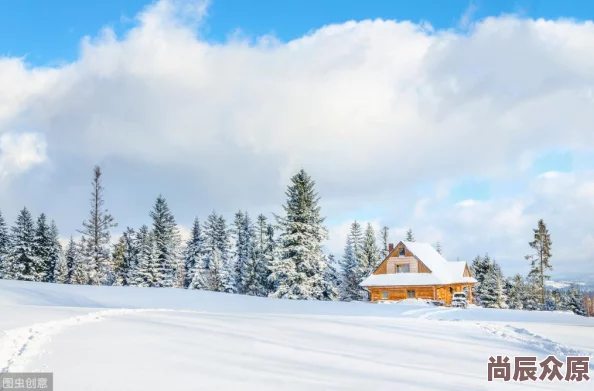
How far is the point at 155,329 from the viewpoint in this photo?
10.6m

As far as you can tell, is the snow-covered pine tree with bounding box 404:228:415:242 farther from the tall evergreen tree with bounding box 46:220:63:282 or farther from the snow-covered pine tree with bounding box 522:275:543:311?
the tall evergreen tree with bounding box 46:220:63:282

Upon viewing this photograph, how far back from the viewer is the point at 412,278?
42.9 metres

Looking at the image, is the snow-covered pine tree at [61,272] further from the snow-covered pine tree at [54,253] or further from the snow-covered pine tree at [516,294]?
the snow-covered pine tree at [516,294]

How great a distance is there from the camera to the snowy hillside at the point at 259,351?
7.03 metres

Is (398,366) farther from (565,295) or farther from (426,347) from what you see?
(565,295)

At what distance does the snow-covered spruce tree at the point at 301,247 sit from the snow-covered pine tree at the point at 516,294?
3315 cm

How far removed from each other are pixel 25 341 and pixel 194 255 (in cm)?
5307

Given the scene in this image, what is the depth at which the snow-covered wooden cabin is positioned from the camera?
42375 mm

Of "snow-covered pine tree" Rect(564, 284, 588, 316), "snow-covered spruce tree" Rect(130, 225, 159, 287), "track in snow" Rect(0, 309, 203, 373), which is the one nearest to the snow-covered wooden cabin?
"snow-covered spruce tree" Rect(130, 225, 159, 287)

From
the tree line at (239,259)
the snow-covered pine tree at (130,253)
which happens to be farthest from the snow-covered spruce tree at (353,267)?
the snow-covered pine tree at (130,253)

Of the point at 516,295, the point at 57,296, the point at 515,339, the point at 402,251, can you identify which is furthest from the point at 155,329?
the point at 516,295

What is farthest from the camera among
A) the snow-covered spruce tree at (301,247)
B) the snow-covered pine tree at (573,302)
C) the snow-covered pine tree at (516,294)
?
the snow-covered pine tree at (573,302)

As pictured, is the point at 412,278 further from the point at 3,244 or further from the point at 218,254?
the point at 3,244

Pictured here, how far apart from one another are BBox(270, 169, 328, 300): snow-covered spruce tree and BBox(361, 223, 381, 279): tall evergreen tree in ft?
58.9
